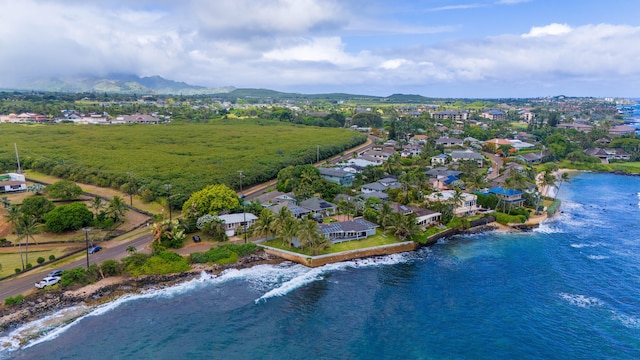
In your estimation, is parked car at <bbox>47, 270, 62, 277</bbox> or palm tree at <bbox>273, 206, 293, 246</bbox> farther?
palm tree at <bbox>273, 206, 293, 246</bbox>

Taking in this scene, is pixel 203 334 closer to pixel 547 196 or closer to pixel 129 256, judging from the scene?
pixel 129 256

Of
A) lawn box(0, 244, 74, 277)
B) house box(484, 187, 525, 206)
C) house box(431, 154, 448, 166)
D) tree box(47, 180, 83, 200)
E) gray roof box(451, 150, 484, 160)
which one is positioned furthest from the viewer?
gray roof box(451, 150, 484, 160)

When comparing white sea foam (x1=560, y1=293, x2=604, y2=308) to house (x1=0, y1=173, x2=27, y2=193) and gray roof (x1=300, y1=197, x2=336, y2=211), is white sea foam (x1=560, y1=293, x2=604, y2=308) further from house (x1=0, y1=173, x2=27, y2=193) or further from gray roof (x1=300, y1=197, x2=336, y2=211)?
house (x1=0, y1=173, x2=27, y2=193)

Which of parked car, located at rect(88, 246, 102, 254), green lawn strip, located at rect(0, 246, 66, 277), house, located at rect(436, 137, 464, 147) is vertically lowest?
green lawn strip, located at rect(0, 246, 66, 277)

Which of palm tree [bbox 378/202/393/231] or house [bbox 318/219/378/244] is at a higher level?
palm tree [bbox 378/202/393/231]

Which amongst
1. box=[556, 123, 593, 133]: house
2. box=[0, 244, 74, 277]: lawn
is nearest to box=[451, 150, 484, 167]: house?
box=[0, 244, 74, 277]: lawn

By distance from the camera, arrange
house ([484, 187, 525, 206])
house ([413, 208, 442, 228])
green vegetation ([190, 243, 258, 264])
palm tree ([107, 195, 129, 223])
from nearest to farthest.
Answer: green vegetation ([190, 243, 258, 264]) → palm tree ([107, 195, 129, 223]) → house ([413, 208, 442, 228]) → house ([484, 187, 525, 206])

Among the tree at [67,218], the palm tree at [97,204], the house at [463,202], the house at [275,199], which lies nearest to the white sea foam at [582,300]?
the house at [463,202]

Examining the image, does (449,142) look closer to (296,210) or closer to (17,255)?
(296,210)
